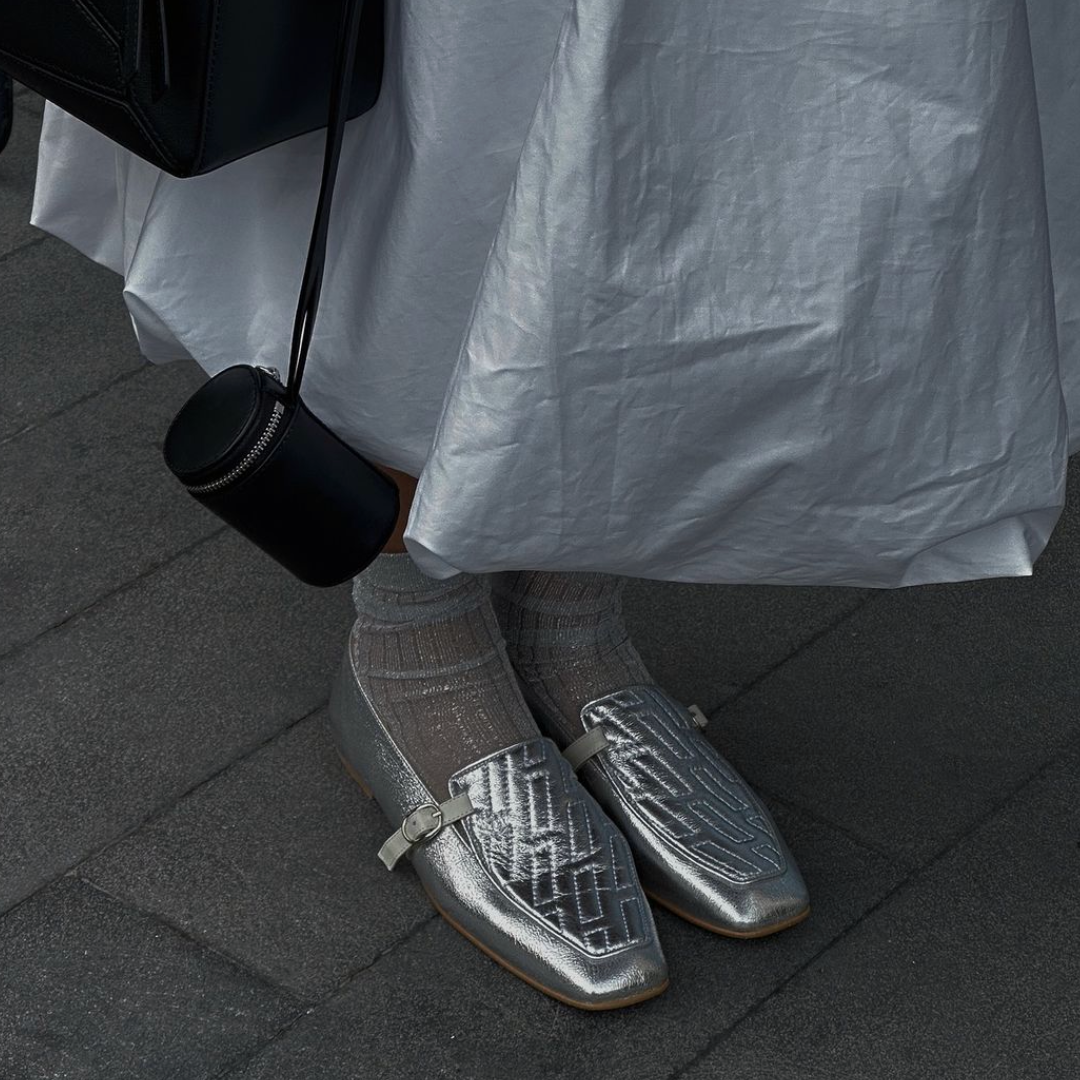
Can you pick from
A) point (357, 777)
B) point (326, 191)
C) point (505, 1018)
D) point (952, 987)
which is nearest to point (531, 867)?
point (505, 1018)

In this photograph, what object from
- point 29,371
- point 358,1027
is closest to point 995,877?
point 358,1027

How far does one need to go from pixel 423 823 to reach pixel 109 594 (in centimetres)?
54

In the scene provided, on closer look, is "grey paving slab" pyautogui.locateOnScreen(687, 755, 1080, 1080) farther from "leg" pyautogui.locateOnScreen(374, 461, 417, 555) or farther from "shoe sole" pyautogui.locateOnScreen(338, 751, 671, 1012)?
"leg" pyautogui.locateOnScreen(374, 461, 417, 555)

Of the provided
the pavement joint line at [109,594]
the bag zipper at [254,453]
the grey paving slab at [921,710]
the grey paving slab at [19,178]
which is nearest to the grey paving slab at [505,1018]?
the grey paving slab at [921,710]

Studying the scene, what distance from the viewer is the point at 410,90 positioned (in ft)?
3.48

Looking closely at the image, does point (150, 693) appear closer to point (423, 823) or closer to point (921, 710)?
point (423, 823)

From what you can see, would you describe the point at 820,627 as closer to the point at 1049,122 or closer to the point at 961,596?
the point at 961,596

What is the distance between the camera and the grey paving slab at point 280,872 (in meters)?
1.36

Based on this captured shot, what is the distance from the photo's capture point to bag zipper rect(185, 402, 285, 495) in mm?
1091

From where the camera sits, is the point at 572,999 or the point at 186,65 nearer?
the point at 186,65

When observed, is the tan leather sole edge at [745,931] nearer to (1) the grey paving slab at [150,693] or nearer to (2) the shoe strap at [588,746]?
Result: (2) the shoe strap at [588,746]

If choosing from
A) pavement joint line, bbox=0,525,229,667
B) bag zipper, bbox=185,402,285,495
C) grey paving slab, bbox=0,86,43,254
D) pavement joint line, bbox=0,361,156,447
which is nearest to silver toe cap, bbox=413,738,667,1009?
bag zipper, bbox=185,402,285,495

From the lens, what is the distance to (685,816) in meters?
1.39

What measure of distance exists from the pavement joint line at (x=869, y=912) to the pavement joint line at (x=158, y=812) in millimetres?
521
